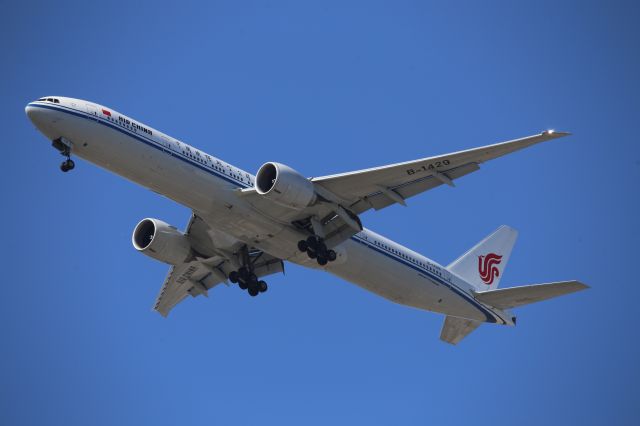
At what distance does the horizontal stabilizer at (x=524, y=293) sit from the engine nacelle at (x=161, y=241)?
1248 cm

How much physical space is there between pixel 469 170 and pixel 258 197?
729 centimetres

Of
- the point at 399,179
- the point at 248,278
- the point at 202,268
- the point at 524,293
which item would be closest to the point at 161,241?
the point at 202,268

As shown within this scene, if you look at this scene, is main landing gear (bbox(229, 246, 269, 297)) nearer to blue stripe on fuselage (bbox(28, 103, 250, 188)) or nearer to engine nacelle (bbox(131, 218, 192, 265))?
engine nacelle (bbox(131, 218, 192, 265))

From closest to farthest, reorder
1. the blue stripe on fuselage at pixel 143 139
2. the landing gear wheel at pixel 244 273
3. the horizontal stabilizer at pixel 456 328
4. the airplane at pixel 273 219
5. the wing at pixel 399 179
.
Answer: the blue stripe on fuselage at pixel 143 139
the airplane at pixel 273 219
the wing at pixel 399 179
the landing gear wheel at pixel 244 273
the horizontal stabilizer at pixel 456 328

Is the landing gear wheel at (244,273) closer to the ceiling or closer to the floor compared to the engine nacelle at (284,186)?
closer to the floor

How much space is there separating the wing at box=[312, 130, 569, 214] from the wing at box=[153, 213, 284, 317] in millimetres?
6016

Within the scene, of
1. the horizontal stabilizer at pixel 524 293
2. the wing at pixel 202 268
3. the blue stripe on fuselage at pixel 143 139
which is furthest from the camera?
the wing at pixel 202 268

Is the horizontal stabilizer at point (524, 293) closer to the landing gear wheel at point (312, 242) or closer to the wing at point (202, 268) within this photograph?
the wing at point (202, 268)

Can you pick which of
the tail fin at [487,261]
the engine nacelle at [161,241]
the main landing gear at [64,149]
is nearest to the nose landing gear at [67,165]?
the main landing gear at [64,149]

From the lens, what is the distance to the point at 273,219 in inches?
1328

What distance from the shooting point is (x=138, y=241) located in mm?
37281

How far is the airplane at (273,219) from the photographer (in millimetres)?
31016

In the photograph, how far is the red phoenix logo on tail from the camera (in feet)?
139


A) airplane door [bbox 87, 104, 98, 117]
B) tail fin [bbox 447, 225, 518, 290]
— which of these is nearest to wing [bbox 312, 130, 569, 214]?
airplane door [bbox 87, 104, 98, 117]
